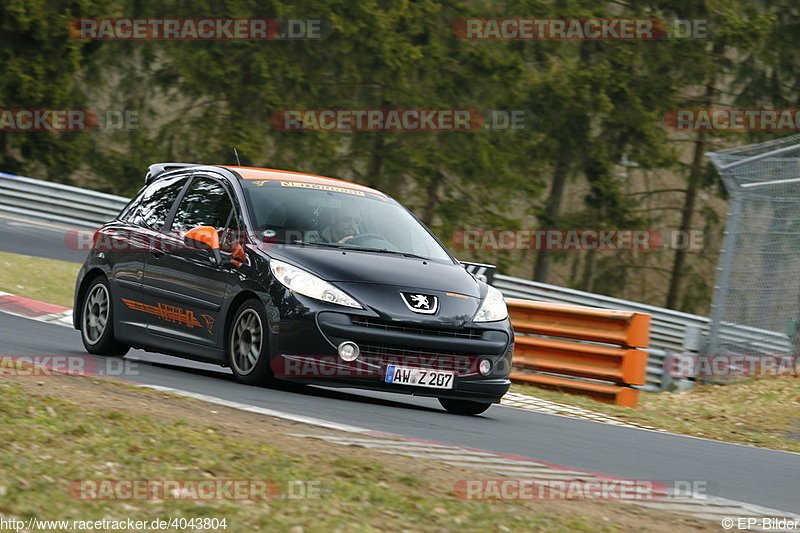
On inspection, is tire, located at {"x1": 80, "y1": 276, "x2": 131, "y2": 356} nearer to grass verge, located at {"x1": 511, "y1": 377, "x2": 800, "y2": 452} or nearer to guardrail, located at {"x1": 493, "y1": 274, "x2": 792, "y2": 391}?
grass verge, located at {"x1": 511, "y1": 377, "x2": 800, "y2": 452}

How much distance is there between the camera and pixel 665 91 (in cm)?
3272

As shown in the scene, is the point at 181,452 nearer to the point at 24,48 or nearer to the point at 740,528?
the point at 740,528

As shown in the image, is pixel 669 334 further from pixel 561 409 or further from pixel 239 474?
pixel 239 474

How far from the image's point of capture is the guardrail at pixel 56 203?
22844mm

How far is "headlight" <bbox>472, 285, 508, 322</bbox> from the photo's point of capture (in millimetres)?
9047

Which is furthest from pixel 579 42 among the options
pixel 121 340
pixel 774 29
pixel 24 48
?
pixel 121 340

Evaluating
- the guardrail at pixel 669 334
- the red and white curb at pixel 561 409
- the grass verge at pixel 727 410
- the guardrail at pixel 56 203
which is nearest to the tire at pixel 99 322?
the red and white curb at pixel 561 409

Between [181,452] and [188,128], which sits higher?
[188,128]

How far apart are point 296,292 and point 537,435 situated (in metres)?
1.88

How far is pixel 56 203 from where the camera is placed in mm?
22969

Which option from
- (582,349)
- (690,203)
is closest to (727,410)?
(582,349)

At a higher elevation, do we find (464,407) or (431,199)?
(431,199)

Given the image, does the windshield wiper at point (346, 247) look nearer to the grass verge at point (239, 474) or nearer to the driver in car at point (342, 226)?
the driver in car at point (342, 226)

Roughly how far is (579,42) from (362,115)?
6.06m
